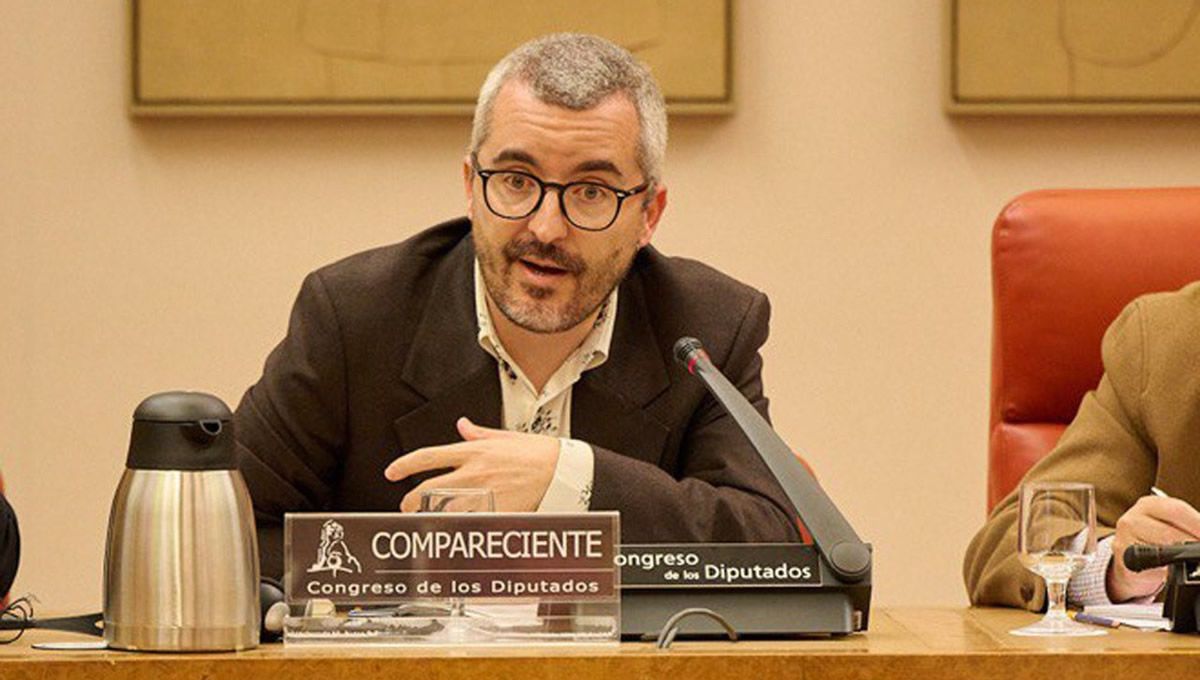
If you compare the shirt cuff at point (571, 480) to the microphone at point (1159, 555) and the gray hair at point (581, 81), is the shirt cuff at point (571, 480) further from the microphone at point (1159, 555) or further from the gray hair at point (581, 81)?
the microphone at point (1159, 555)

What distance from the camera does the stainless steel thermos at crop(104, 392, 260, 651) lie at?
5.03 feet

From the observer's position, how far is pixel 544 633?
5.19 feet

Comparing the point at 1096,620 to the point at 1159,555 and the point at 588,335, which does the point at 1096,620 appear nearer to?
the point at 1159,555

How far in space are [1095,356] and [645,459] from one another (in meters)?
0.66

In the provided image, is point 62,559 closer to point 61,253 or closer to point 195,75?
point 61,253

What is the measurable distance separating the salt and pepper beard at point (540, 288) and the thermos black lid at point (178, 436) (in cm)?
71

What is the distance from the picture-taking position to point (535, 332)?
90.4 inches

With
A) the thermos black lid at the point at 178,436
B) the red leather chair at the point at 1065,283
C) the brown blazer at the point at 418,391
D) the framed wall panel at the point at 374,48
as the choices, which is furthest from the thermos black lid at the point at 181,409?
the framed wall panel at the point at 374,48

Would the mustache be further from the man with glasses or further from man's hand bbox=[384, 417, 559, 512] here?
man's hand bbox=[384, 417, 559, 512]

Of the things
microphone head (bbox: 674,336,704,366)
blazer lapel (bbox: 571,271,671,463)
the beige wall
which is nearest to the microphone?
microphone head (bbox: 674,336,704,366)

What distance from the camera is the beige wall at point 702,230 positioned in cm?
328

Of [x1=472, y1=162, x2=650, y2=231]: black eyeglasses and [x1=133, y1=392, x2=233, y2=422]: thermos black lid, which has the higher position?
[x1=472, y1=162, x2=650, y2=231]: black eyeglasses

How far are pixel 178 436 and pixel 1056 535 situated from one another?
0.82m

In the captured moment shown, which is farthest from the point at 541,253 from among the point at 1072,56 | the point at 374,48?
the point at 1072,56
